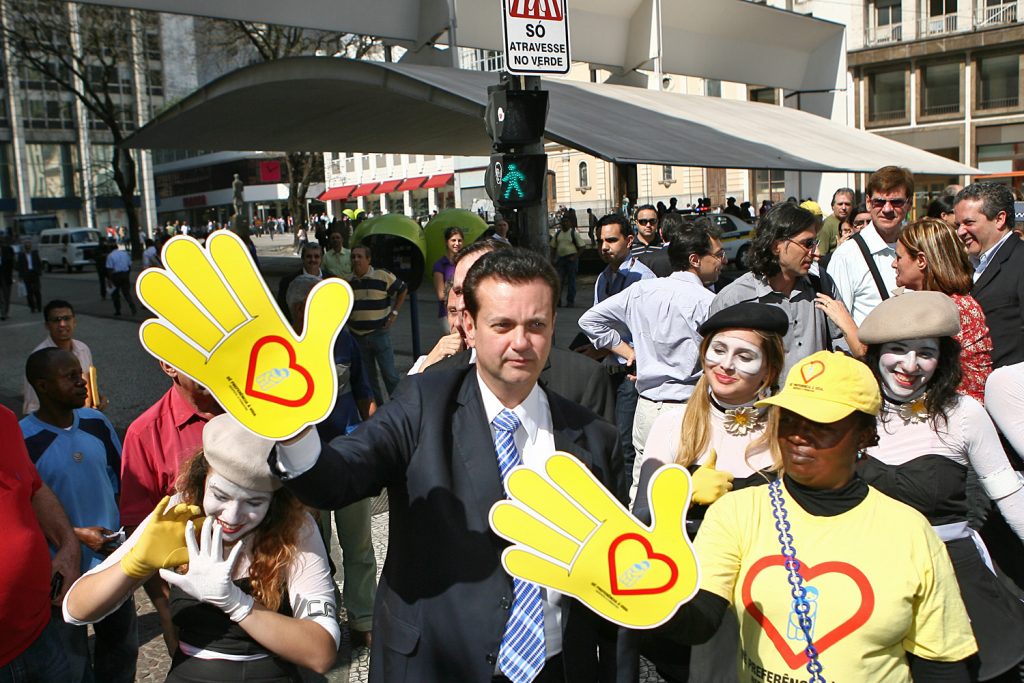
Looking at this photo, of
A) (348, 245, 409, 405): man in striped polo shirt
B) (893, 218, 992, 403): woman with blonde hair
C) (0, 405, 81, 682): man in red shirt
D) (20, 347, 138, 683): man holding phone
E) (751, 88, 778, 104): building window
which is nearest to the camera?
(0, 405, 81, 682): man in red shirt

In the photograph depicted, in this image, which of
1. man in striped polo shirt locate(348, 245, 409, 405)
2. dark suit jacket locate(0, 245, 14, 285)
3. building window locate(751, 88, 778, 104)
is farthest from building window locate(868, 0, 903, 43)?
man in striped polo shirt locate(348, 245, 409, 405)

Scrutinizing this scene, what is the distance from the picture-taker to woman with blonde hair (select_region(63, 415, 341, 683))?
1.87m

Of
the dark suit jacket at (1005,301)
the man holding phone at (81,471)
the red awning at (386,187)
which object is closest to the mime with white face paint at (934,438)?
the dark suit jacket at (1005,301)

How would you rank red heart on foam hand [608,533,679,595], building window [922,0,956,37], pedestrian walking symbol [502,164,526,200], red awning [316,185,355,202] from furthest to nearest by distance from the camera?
1. red awning [316,185,355,202]
2. building window [922,0,956,37]
3. pedestrian walking symbol [502,164,526,200]
4. red heart on foam hand [608,533,679,595]

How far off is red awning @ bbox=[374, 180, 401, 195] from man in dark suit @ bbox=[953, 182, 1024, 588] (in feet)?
187

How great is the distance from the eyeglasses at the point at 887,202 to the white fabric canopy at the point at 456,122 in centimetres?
475

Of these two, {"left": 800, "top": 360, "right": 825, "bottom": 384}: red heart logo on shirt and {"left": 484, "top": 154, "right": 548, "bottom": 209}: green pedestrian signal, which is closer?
{"left": 800, "top": 360, "right": 825, "bottom": 384}: red heart logo on shirt

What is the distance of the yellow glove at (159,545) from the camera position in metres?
1.88

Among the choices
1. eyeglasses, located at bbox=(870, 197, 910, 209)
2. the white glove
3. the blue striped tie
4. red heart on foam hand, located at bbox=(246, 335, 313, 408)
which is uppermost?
eyeglasses, located at bbox=(870, 197, 910, 209)

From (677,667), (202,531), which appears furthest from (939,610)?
(202,531)

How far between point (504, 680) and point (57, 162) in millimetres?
73658

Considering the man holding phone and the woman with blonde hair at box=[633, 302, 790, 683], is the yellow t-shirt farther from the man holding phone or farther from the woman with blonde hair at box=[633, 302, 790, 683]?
the man holding phone

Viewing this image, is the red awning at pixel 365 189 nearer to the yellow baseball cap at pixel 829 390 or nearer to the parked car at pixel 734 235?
the parked car at pixel 734 235

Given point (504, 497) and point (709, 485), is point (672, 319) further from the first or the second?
point (504, 497)
